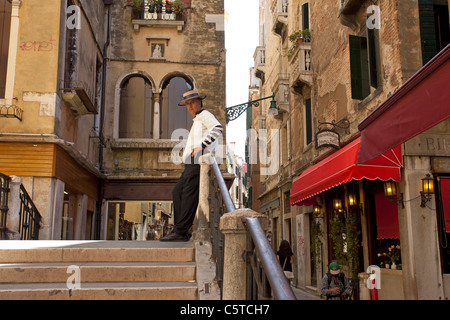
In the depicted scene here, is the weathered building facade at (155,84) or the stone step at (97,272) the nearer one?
the stone step at (97,272)

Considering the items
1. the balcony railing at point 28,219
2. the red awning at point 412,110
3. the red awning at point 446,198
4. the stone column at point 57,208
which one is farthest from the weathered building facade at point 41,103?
the red awning at point 446,198

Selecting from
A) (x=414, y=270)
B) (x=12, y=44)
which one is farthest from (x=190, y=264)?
(x=12, y=44)

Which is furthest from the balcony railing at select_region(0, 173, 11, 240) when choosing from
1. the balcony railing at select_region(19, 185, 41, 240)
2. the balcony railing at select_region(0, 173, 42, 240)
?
the balcony railing at select_region(19, 185, 41, 240)

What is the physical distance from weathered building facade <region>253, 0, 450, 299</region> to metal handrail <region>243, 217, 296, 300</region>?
355 centimetres

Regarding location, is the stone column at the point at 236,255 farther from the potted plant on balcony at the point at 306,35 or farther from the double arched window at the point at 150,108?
the potted plant on balcony at the point at 306,35

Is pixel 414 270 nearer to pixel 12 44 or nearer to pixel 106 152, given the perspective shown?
pixel 12 44

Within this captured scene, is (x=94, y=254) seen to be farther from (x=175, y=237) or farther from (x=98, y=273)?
(x=175, y=237)

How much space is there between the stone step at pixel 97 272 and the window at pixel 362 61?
737 centimetres

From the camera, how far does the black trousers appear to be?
5871mm

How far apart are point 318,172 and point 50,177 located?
19.8ft

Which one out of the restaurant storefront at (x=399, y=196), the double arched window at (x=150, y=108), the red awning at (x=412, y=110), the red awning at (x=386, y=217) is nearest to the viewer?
the red awning at (x=412, y=110)

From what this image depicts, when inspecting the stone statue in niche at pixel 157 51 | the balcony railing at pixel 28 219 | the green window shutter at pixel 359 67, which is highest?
the stone statue in niche at pixel 157 51

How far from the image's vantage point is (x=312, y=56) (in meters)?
14.7

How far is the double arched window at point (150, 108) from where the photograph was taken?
15.7 metres
